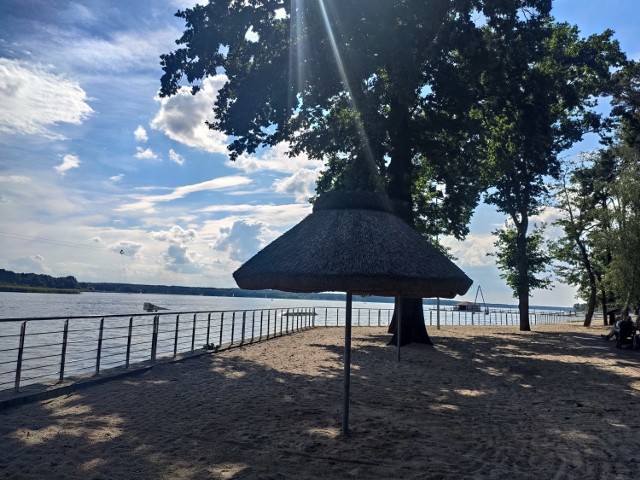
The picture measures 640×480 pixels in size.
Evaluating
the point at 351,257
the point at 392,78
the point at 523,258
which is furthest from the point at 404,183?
the point at 523,258

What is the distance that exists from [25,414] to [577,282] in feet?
144

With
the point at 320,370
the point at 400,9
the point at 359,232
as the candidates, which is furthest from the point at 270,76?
the point at 359,232

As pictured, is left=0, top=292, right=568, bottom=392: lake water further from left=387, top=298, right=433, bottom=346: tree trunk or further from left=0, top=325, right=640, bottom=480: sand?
left=387, top=298, right=433, bottom=346: tree trunk

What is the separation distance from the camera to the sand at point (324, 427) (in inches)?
211

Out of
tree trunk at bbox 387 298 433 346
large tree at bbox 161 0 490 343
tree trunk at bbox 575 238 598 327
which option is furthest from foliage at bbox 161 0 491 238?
tree trunk at bbox 575 238 598 327

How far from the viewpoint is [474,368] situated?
13797 millimetres

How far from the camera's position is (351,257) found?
6137 millimetres

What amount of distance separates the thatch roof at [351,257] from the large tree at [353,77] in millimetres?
9659

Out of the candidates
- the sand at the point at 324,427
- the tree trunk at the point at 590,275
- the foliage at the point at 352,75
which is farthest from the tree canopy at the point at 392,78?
the tree trunk at the point at 590,275

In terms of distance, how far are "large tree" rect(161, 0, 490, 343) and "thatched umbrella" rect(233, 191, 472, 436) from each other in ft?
31.8

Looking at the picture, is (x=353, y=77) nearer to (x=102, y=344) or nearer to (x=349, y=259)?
(x=349, y=259)

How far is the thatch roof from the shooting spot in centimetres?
602

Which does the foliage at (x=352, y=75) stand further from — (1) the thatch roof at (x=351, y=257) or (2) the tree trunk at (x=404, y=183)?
(1) the thatch roof at (x=351, y=257)

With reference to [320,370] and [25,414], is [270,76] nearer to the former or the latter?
[320,370]
